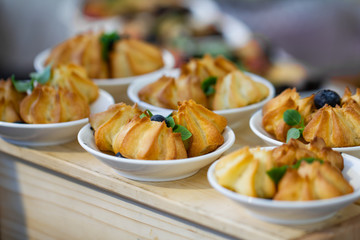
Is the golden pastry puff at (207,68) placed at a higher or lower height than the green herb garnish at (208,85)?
higher

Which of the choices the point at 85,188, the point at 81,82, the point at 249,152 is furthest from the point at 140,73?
the point at 249,152

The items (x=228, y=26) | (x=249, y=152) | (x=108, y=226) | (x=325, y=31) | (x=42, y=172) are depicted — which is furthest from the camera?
(x=228, y=26)

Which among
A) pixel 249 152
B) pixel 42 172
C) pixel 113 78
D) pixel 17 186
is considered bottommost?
pixel 17 186

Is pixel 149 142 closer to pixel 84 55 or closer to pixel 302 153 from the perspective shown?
pixel 302 153

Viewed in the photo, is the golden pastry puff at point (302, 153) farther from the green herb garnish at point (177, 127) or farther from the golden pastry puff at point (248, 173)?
the green herb garnish at point (177, 127)

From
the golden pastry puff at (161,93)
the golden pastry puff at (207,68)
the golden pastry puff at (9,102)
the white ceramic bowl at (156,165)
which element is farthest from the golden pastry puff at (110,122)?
the golden pastry puff at (207,68)

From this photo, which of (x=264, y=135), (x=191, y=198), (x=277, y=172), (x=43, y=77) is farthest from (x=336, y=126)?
(x=43, y=77)

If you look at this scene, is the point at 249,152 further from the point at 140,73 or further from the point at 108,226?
the point at 140,73

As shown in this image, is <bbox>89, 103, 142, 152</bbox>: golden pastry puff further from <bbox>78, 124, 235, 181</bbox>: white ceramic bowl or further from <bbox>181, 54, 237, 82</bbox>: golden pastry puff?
<bbox>181, 54, 237, 82</bbox>: golden pastry puff
